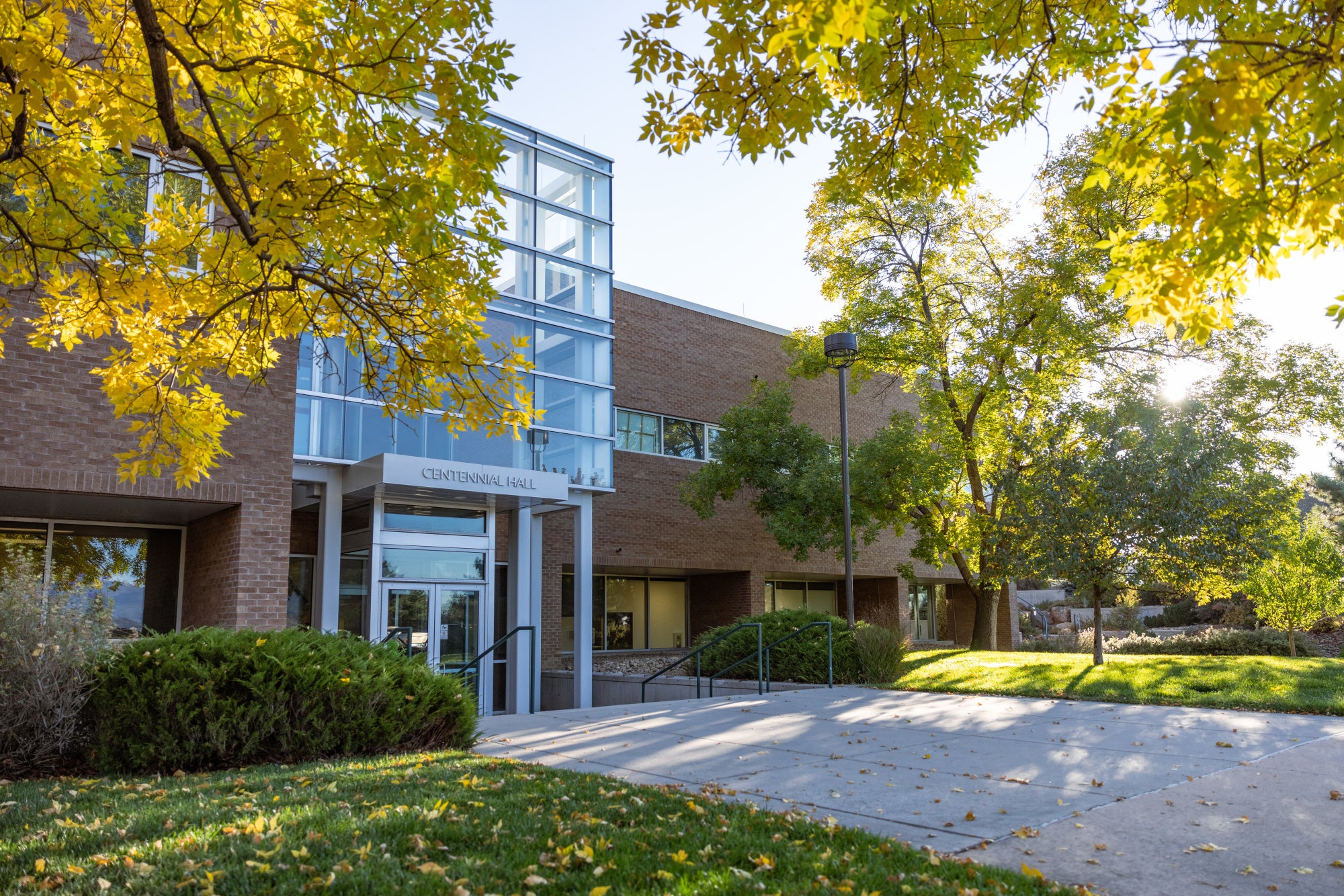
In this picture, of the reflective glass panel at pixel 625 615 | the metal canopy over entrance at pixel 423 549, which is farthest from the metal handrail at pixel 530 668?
the reflective glass panel at pixel 625 615

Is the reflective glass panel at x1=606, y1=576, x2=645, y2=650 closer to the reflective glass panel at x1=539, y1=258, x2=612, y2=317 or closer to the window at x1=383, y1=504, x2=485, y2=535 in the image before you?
the window at x1=383, y1=504, x2=485, y2=535

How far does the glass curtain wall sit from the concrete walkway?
21.3 ft

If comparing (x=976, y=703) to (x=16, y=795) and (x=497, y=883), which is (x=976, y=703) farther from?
(x=16, y=795)

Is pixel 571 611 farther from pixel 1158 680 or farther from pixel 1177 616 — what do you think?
pixel 1177 616

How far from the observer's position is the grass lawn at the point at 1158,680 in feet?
36.0

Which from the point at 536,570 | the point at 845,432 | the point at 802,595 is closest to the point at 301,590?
the point at 536,570

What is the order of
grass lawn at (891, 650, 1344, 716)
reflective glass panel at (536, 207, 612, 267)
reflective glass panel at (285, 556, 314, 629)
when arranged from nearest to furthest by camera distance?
1. grass lawn at (891, 650, 1344, 716)
2. reflective glass panel at (285, 556, 314, 629)
3. reflective glass panel at (536, 207, 612, 267)

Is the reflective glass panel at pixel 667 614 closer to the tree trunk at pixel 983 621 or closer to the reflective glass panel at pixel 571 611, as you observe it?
the reflective glass panel at pixel 571 611

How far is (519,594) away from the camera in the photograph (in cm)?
1758

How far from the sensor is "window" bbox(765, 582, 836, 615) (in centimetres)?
2716

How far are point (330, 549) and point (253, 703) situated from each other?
7.55m

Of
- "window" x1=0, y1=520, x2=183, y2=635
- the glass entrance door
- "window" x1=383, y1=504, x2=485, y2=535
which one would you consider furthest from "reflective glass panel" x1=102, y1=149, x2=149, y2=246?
the glass entrance door

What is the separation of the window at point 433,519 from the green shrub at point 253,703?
7074 mm

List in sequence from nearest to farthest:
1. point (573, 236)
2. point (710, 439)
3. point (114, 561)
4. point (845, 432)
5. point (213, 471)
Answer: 1. point (213, 471)
2. point (114, 561)
3. point (845, 432)
4. point (573, 236)
5. point (710, 439)
